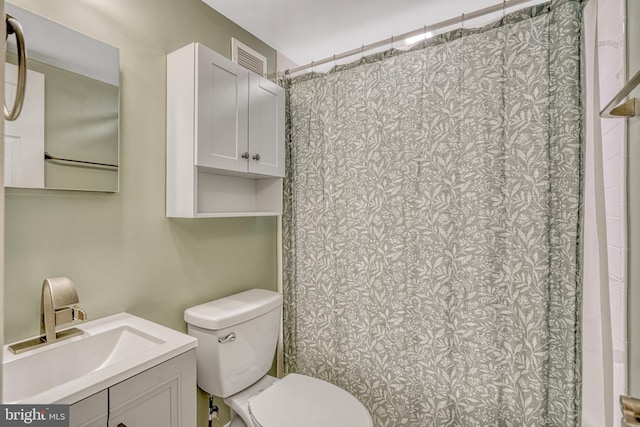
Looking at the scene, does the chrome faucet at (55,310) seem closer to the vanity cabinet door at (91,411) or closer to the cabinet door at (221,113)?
the vanity cabinet door at (91,411)

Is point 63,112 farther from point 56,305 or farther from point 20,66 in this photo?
point 56,305

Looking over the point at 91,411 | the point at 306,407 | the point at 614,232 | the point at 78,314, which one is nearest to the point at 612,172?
the point at 614,232

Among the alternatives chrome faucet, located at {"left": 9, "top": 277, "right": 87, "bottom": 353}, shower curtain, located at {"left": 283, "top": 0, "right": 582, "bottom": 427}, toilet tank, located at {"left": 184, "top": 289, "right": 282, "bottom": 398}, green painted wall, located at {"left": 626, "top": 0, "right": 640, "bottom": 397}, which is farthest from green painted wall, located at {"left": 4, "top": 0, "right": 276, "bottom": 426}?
green painted wall, located at {"left": 626, "top": 0, "right": 640, "bottom": 397}

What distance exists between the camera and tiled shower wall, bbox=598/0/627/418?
3.19 feet

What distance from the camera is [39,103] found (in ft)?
3.34

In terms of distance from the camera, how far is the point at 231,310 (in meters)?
1.46

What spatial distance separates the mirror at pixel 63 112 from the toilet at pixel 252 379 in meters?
0.71

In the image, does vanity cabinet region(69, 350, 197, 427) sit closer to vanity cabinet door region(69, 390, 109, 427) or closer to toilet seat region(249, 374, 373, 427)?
vanity cabinet door region(69, 390, 109, 427)

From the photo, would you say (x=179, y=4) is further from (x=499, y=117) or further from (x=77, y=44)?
(x=499, y=117)

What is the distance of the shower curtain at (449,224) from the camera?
124 centimetres

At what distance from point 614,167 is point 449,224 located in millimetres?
589

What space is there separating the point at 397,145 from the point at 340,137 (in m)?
0.34

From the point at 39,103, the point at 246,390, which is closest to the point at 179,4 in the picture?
the point at 39,103

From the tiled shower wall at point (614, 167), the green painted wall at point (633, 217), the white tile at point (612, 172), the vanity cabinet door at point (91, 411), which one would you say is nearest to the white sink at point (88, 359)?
the vanity cabinet door at point (91, 411)
